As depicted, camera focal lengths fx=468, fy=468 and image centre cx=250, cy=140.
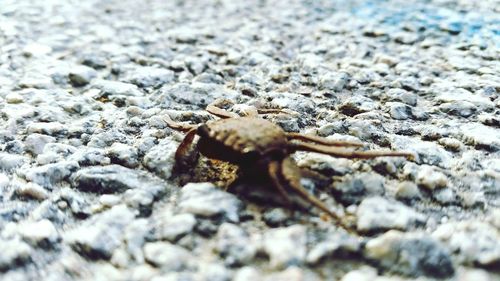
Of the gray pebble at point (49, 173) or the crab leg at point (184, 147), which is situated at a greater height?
the crab leg at point (184, 147)

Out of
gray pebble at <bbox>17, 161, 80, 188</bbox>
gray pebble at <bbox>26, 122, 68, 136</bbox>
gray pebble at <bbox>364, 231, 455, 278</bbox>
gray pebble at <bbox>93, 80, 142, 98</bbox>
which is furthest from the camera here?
gray pebble at <bbox>93, 80, 142, 98</bbox>

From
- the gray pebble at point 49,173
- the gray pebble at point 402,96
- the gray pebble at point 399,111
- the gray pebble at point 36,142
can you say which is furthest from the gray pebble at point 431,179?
the gray pebble at point 36,142

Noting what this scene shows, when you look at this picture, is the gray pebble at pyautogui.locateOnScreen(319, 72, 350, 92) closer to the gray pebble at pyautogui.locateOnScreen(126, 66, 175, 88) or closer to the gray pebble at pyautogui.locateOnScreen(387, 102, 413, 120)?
the gray pebble at pyautogui.locateOnScreen(387, 102, 413, 120)

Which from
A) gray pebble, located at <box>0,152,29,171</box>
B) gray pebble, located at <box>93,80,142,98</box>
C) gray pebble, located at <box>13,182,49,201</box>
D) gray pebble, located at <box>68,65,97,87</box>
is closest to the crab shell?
gray pebble, located at <box>13,182,49,201</box>

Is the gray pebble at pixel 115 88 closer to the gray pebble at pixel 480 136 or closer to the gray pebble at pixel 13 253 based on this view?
the gray pebble at pixel 13 253

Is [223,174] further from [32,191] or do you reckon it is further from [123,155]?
[32,191]
